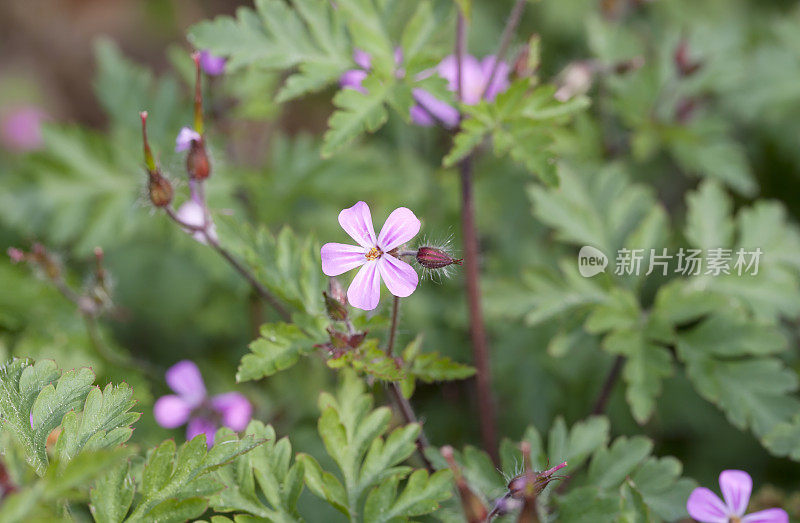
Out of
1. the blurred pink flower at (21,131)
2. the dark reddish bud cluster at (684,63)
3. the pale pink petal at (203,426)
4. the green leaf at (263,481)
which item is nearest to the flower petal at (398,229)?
the green leaf at (263,481)

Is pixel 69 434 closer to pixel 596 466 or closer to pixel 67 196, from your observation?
pixel 596 466

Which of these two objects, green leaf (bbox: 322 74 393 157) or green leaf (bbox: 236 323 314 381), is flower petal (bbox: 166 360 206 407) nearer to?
green leaf (bbox: 236 323 314 381)

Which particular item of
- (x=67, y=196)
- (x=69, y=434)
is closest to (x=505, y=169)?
(x=67, y=196)

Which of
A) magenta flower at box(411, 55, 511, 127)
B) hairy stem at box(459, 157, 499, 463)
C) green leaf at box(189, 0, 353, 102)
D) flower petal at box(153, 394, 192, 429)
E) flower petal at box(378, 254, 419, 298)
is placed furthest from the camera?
magenta flower at box(411, 55, 511, 127)

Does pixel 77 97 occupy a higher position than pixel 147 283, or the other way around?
pixel 77 97

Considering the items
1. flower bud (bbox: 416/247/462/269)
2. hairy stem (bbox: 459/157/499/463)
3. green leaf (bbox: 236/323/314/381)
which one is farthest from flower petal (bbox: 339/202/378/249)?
hairy stem (bbox: 459/157/499/463)

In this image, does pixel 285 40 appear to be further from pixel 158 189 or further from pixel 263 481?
pixel 263 481

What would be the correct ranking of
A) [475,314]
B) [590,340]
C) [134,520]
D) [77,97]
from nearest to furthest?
[134,520] → [475,314] → [590,340] → [77,97]
